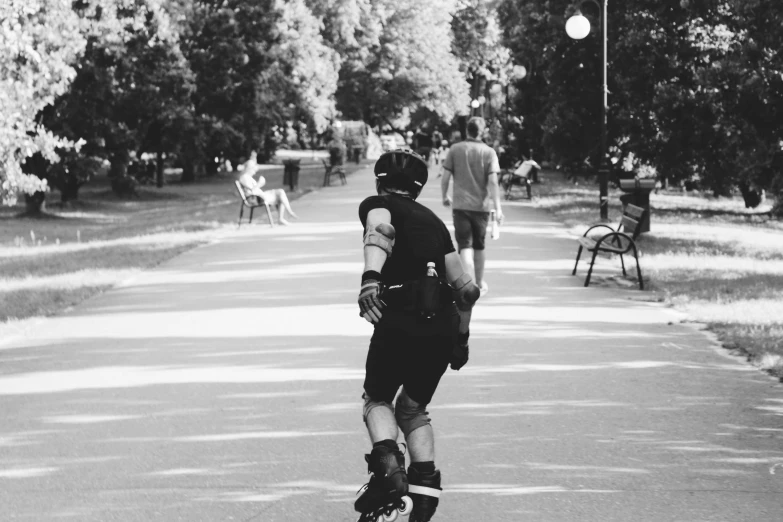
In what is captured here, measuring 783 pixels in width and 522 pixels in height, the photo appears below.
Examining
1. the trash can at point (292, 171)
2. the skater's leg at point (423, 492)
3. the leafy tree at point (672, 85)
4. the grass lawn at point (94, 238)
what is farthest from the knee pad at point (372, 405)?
the trash can at point (292, 171)

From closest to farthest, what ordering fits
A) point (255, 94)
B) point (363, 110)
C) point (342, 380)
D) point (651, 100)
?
1. point (342, 380)
2. point (651, 100)
3. point (255, 94)
4. point (363, 110)

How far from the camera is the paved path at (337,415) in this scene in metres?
5.64

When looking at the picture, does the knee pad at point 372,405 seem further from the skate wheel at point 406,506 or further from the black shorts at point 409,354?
the skate wheel at point 406,506

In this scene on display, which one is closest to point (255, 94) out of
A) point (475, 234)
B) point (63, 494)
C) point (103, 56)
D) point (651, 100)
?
point (103, 56)

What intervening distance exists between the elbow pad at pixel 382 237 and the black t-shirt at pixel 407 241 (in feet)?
0.32

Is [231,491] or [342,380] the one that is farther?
[342,380]

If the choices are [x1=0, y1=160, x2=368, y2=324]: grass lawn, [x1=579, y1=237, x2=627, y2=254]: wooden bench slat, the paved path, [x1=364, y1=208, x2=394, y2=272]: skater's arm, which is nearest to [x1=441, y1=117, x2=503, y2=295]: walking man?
the paved path

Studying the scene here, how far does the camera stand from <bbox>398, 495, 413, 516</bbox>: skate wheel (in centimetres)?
477

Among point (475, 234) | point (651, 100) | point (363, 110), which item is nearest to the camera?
point (475, 234)

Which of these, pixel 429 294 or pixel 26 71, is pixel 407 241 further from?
pixel 26 71

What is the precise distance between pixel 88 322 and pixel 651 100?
59.7ft

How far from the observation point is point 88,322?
37.9ft

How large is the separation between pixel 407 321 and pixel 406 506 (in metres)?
0.72

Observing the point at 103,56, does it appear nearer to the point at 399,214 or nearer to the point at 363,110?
the point at 399,214
